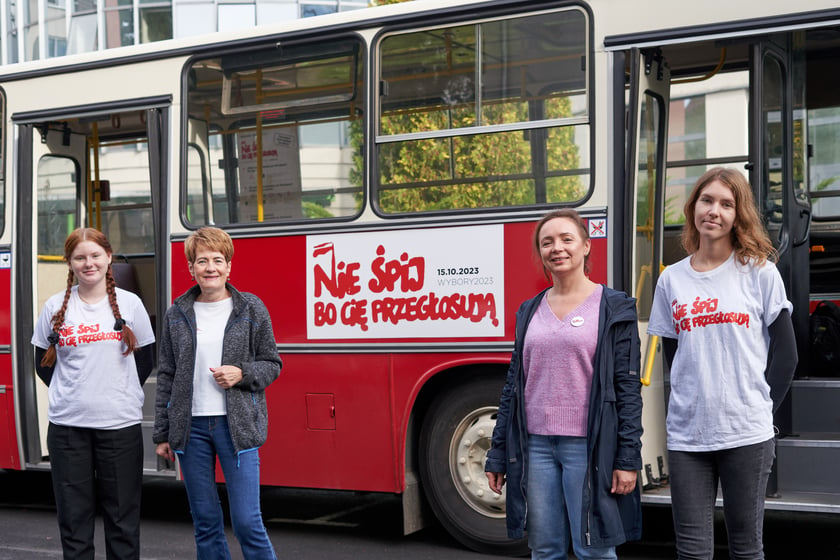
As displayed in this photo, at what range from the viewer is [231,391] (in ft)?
15.2

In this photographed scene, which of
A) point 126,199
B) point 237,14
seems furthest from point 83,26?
point 126,199

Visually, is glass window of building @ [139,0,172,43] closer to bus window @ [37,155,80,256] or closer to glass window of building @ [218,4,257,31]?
glass window of building @ [218,4,257,31]

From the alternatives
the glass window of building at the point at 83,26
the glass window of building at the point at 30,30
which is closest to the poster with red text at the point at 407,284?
the glass window of building at the point at 83,26

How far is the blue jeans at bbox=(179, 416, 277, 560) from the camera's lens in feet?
15.2

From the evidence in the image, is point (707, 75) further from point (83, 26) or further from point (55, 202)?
point (83, 26)

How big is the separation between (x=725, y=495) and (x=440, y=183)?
3163 mm

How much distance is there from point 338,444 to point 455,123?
2094mm

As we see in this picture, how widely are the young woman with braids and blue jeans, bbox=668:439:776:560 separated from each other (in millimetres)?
2491

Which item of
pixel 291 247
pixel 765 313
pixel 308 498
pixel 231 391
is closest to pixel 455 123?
pixel 291 247

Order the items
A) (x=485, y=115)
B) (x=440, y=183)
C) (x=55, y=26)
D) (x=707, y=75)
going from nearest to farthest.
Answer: (x=485, y=115)
(x=440, y=183)
(x=707, y=75)
(x=55, y=26)

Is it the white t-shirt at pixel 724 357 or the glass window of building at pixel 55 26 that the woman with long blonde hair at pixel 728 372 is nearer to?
the white t-shirt at pixel 724 357

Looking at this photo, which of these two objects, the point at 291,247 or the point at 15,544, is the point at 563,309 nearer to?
the point at 291,247

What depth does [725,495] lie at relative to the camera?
3883mm

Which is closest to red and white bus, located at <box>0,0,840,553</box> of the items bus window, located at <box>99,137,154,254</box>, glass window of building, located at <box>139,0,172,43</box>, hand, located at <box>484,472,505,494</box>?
bus window, located at <box>99,137,154,254</box>
